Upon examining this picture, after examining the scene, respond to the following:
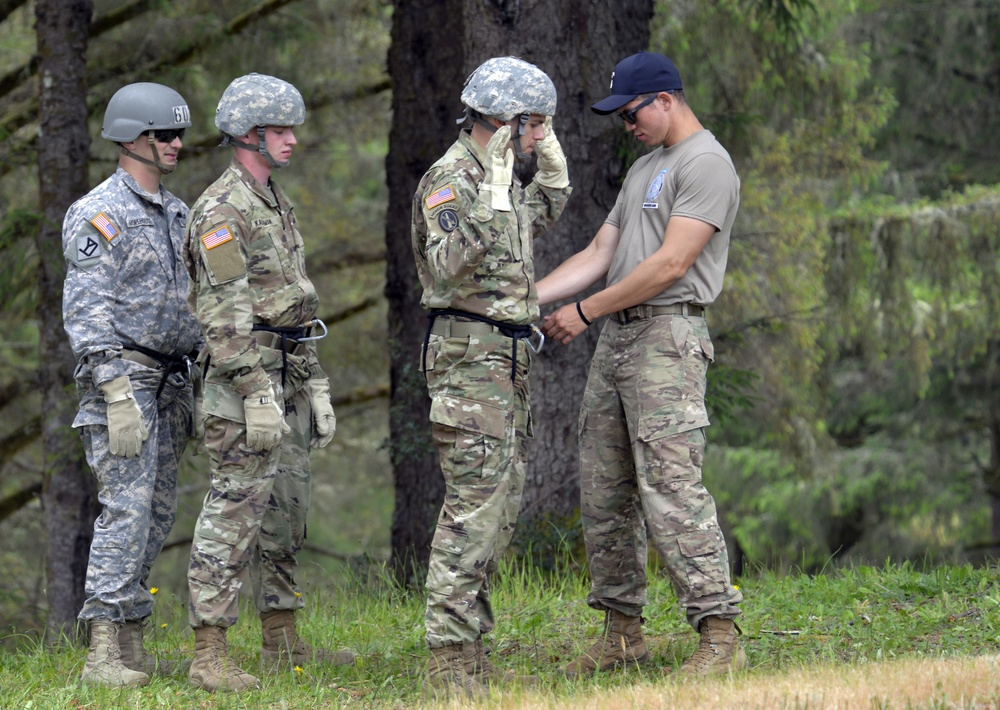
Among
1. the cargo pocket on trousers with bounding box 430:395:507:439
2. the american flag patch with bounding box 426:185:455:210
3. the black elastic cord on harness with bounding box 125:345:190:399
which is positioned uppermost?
the american flag patch with bounding box 426:185:455:210

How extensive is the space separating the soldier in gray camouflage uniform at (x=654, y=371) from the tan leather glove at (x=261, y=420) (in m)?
1.23

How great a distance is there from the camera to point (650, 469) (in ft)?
16.4

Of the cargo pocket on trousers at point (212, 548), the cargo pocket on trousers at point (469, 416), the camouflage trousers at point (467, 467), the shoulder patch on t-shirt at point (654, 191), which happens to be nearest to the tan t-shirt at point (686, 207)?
the shoulder patch on t-shirt at point (654, 191)

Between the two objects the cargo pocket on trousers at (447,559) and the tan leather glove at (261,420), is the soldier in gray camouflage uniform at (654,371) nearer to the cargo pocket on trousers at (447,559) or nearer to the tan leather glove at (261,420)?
the cargo pocket on trousers at (447,559)

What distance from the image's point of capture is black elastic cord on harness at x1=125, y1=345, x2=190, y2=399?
538cm

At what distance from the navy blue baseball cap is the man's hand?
880 millimetres

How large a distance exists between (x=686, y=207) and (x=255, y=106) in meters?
1.88

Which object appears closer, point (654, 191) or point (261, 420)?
point (261, 420)

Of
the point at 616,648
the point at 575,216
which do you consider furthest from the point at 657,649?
the point at 575,216

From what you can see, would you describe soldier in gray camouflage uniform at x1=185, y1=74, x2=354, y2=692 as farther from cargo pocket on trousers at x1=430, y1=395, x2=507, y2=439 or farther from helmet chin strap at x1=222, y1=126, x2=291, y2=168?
cargo pocket on trousers at x1=430, y1=395, x2=507, y2=439

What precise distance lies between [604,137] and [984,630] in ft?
11.6

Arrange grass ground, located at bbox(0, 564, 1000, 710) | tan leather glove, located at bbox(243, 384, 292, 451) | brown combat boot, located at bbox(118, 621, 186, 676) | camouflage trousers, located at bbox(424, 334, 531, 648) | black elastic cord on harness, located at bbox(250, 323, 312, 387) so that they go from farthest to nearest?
brown combat boot, located at bbox(118, 621, 186, 676)
black elastic cord on harness, located at bbox(250, 323, 312, 387)
tan leather glove, located at bbox(243, 384, 292, 451)
camouflage trousers, located at bbox(424, 334, 531, 648)
grass ground, located at bbox(0, 564, 1000, 710)

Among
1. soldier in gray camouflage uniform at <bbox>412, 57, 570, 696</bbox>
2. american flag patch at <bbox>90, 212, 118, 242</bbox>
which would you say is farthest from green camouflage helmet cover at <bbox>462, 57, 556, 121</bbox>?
american flag patch at <bbox>90, 212, 118, 242</bbox>

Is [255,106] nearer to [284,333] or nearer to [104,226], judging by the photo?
[104,226]
